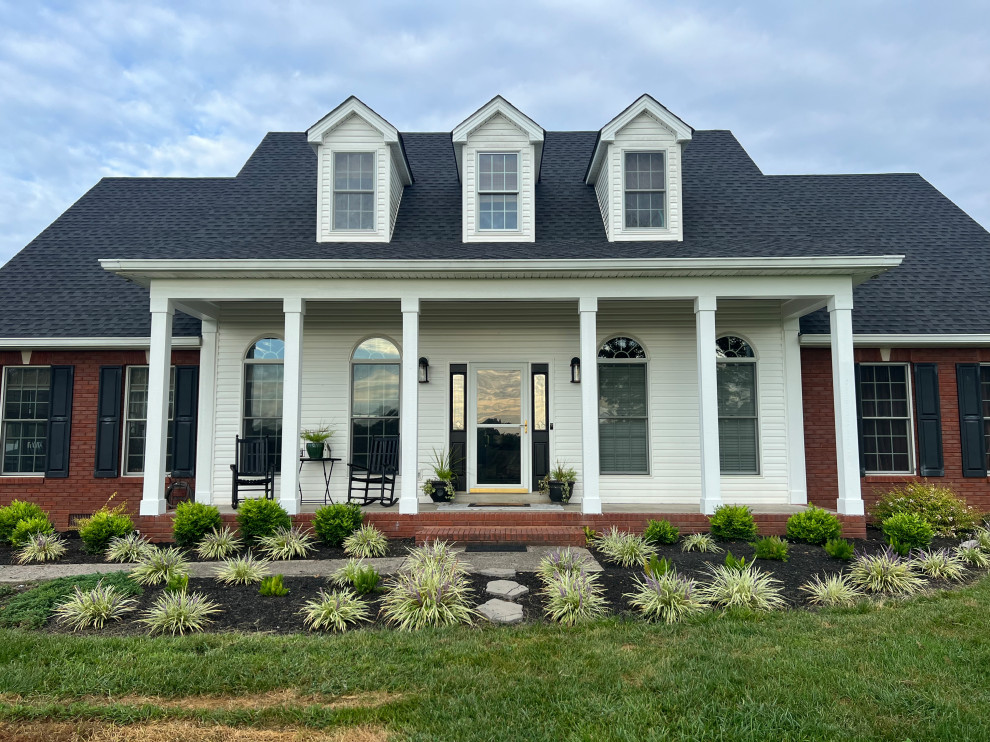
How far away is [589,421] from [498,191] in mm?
4075

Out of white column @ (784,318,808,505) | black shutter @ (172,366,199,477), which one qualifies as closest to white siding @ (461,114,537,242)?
white column @ (784,318,808,505)

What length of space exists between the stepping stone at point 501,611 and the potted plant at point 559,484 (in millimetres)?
4066

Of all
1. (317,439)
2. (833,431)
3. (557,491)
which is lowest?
(557,491)

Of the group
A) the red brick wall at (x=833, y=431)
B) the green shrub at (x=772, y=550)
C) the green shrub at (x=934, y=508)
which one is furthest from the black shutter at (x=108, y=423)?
the green shrub at (x=934, y=508)

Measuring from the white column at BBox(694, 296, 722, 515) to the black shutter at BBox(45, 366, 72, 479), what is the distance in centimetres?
1009

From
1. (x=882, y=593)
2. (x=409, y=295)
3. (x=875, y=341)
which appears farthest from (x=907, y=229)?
(x=409, y=295)

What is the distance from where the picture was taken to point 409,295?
27.9ft

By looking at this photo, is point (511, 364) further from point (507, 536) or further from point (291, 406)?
point (291, 406)

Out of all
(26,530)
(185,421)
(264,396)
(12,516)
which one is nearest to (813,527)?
(264,396)

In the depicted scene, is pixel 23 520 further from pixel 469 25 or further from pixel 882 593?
pixel 469 25

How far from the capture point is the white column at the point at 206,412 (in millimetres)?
9477

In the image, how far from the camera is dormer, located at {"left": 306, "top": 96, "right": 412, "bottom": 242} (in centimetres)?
949

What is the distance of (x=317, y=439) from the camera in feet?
30.9

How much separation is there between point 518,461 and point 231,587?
5.05 metres
